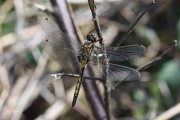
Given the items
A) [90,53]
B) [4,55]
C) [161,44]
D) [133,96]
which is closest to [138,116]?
[133,96]

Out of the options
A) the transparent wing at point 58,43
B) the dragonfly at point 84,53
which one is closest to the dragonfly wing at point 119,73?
the dragonfly at point 84,53

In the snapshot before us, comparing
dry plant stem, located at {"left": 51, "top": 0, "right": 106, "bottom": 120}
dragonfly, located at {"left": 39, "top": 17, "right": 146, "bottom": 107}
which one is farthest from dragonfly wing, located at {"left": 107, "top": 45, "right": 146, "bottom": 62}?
dry plant stem, located at {"left": 51, "top": 0, "right": 106, "bottom": 120}

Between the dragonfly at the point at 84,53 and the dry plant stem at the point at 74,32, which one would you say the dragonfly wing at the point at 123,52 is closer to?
the dragonfly at the point at 84,53

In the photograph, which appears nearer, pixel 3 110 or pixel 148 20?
pixel 3 110

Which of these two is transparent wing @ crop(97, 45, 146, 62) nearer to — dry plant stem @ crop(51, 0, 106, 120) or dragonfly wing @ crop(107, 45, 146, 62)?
dragonfly wing @ crop(107, 45, 146, 62)

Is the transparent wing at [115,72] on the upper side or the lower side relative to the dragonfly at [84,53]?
lower

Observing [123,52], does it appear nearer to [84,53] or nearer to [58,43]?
[84,53]

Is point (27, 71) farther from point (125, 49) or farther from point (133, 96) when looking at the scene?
point (125, 49)
